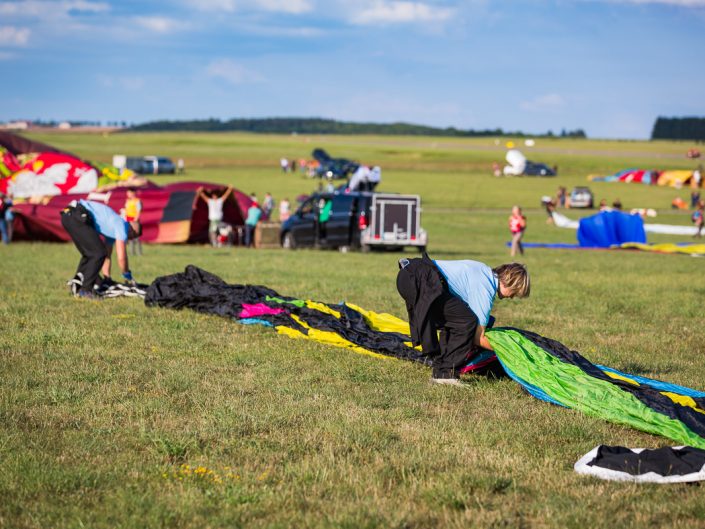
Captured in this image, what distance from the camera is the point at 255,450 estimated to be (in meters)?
5.64

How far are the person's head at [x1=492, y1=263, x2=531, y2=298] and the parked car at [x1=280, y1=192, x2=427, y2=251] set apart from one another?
18.0m

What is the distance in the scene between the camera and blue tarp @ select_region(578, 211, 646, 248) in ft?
93.9

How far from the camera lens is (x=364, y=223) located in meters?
25.5

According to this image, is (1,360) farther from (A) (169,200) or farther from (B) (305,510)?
(A) (169,200)

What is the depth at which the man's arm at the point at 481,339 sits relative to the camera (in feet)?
25.3

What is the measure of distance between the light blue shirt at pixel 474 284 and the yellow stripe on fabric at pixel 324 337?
1.40 meters

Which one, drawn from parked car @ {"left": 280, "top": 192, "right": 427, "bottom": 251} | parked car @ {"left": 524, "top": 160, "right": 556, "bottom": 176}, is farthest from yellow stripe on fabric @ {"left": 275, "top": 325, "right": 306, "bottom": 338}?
parked car @ {"left": 524, "top": 160, "right": 556, "bottom": 176}

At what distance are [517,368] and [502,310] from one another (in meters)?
5.34

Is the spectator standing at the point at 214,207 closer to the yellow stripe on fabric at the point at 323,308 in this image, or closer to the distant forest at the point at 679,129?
the yellow stripe on fabric at the point at 323,308

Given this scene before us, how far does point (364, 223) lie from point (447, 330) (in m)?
17.9

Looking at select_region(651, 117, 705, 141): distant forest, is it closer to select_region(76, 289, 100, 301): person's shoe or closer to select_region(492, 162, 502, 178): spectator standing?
select_region(492, 162, 502, 178): spectator standing

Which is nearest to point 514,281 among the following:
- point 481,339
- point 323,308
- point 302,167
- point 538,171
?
point 481,339

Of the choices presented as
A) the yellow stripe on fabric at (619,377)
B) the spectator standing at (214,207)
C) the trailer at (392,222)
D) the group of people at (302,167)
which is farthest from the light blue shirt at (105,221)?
the group of people at (302,167)

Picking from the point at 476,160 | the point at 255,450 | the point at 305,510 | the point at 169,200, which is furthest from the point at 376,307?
the point at 476,160
